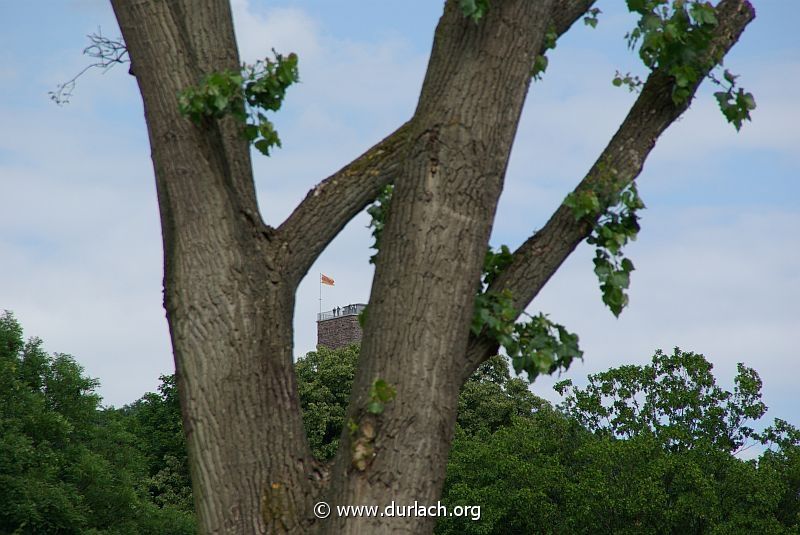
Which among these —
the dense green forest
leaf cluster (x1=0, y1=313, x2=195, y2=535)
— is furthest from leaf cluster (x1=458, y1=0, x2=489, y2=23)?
leaf cluster (x1=0, y1=313, x2=195, y2=535)

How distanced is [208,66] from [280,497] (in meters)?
1.69

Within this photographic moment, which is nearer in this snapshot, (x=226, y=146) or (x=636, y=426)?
(x=226, y=146)

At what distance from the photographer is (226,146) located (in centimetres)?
379

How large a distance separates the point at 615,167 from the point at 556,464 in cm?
2350

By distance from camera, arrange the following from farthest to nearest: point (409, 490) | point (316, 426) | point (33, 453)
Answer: point (316, 426)
point (33, 453)
point (409, 490)

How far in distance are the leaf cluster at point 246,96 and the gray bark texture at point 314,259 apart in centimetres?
9

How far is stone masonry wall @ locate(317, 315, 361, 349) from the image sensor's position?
60.4 metres

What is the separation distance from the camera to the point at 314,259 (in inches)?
153

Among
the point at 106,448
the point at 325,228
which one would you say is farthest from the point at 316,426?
the point at 325,228

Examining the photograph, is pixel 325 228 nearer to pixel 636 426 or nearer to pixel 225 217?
pixel 225 217

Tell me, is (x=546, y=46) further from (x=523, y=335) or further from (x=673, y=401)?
(x=673, y=401)

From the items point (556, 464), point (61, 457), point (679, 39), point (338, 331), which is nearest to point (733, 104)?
point (679, 39)

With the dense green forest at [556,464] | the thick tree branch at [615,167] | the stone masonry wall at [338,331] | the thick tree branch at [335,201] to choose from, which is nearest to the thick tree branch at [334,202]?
the thick tree branch at [335,201]

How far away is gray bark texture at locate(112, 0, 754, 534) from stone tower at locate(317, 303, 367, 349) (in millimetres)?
55883
